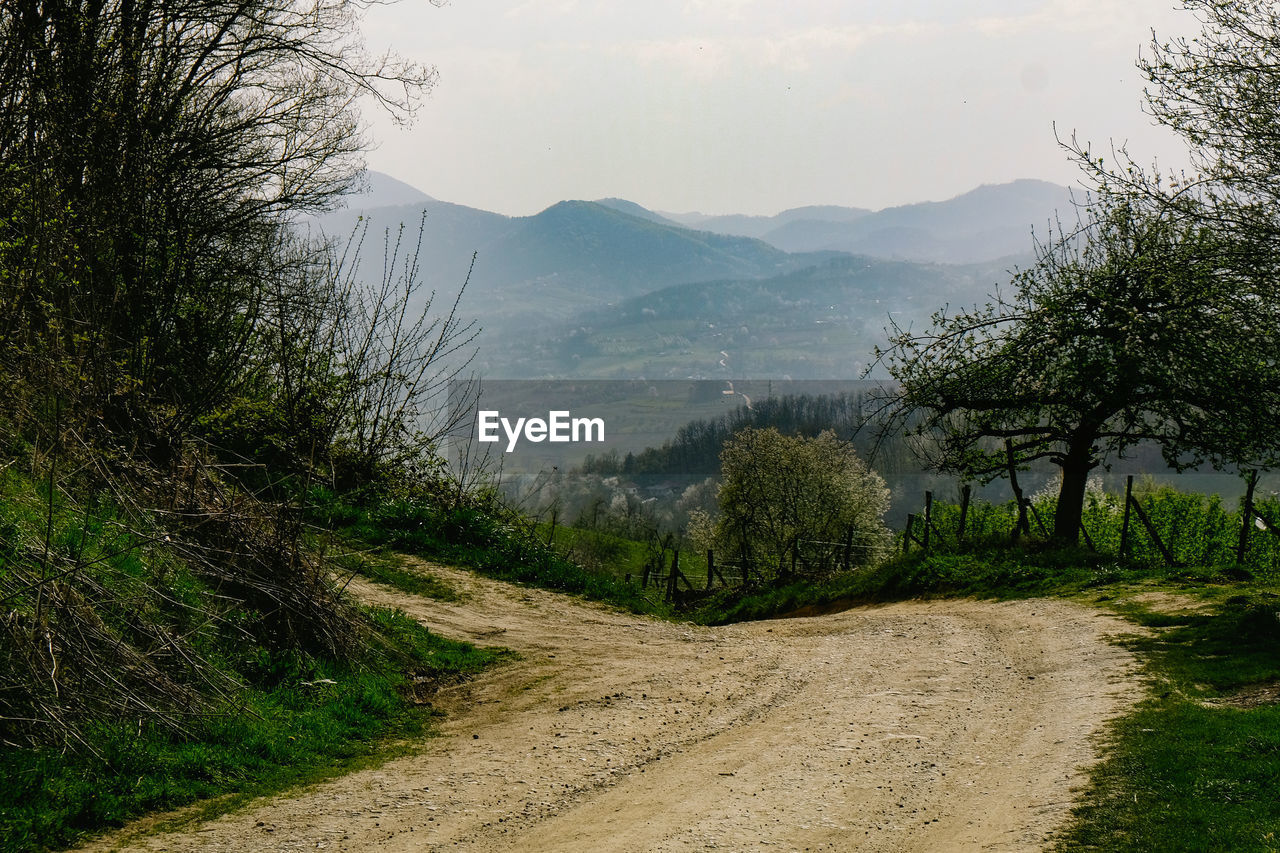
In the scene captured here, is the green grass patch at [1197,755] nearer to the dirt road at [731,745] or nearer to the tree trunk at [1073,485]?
the dirt road at [731,745]

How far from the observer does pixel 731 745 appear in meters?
9.50

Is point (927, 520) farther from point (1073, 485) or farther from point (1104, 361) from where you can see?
point (1104, 361)

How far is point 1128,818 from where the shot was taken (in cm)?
711

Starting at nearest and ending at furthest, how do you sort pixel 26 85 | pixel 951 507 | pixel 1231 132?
1. pixel 26 85
2. pixel 1231 132
3. pixel 951 507

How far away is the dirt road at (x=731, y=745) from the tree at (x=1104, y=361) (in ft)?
15.5

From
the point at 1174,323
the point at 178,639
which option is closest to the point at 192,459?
the point at 178,639

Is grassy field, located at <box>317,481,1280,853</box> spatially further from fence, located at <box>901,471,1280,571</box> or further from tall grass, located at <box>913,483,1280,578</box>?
tall grass, located at <box>913,483,1280,578</box>

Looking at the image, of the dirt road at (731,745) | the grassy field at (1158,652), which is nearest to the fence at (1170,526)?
the grassy field at (1158,652)

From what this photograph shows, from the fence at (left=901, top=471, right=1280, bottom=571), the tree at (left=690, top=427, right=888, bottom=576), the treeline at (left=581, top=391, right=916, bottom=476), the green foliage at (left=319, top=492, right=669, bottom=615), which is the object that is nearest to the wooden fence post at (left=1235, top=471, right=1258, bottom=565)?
the fence at (left=901, top=471, right=1280, bottom=571)

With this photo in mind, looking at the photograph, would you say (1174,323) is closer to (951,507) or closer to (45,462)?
(45,462)

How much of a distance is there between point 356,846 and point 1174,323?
48.7 feet

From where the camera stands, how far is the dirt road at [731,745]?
7.11 metres

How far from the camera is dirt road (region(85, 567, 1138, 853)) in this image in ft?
23.3

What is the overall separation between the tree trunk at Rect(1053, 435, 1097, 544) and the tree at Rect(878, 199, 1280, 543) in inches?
1.2
